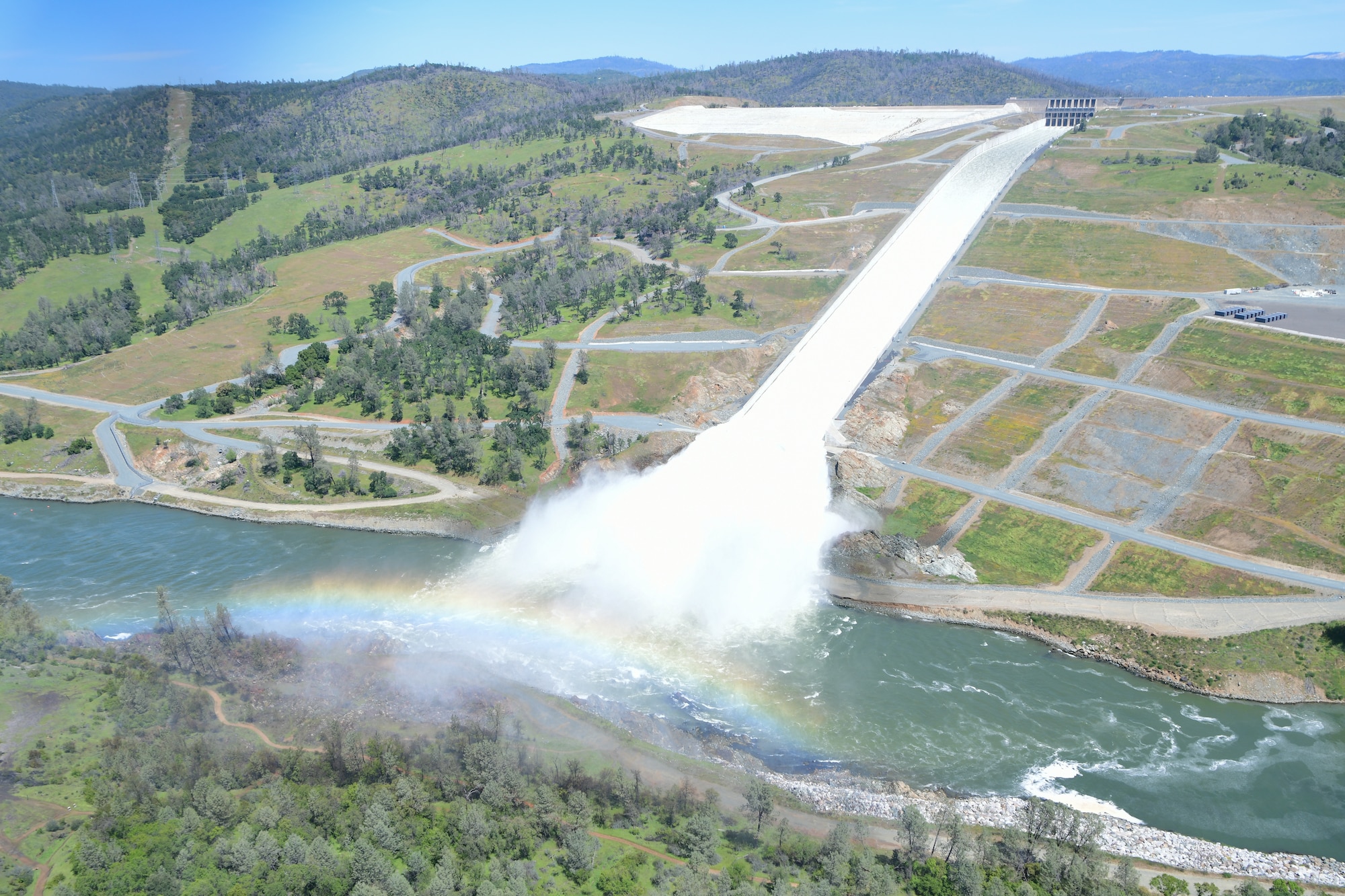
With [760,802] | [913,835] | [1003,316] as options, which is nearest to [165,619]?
[760,802]

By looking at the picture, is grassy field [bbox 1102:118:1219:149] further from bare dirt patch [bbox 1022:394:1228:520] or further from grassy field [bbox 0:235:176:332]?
grassy field [bbox 0:235:176:332]

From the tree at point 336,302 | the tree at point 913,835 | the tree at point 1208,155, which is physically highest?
the tree at point 1208,155

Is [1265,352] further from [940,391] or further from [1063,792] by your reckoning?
[1063,792]

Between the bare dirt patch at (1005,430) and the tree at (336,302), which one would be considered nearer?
the bare dirt patch at (1005,430)

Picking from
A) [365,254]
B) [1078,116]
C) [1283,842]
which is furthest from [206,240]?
[1078,116]

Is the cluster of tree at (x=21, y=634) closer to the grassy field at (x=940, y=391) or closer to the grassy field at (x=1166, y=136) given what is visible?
the grassy field at (x=940, y=391)

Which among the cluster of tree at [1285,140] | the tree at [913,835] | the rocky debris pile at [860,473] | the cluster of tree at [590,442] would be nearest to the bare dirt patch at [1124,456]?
the rocky debris pile at [860,473]
